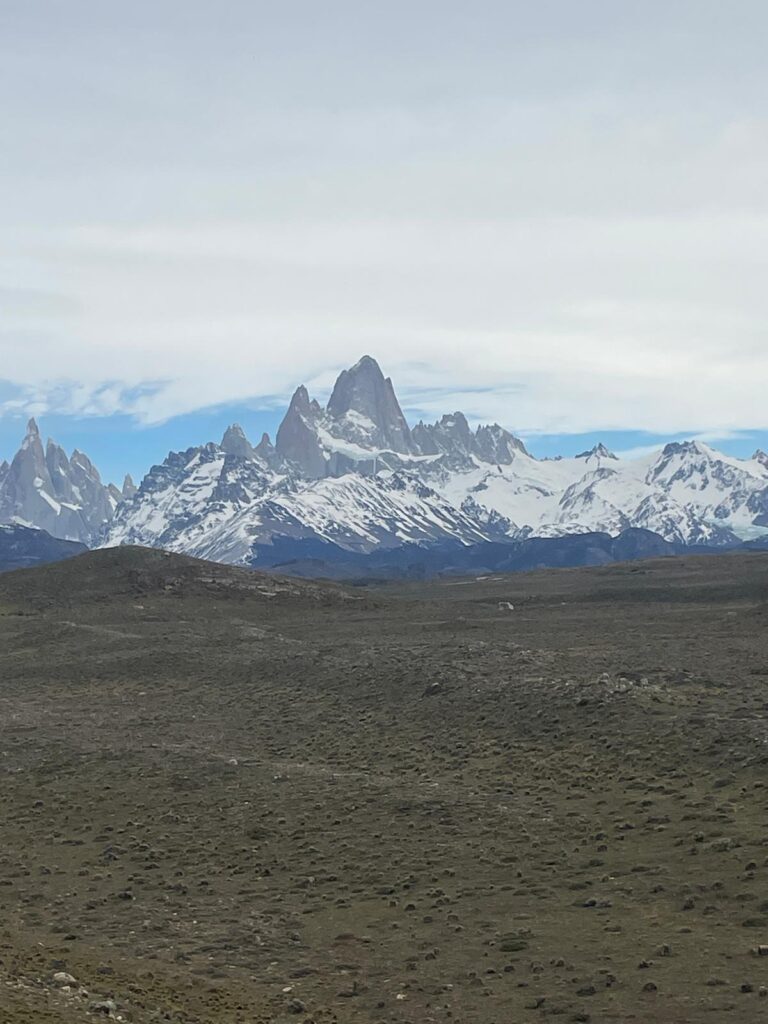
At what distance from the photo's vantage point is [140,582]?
5089 inches

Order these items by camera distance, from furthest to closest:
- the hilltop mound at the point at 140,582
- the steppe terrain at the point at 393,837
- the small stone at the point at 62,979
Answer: the hilltop mound at the point at 140,582, the steppe terrain at the point at 393,837, the small stone at the point at 62,979

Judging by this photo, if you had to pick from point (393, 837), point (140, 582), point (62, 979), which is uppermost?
point (140, 582)

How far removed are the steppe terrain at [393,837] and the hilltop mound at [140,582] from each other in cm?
5317

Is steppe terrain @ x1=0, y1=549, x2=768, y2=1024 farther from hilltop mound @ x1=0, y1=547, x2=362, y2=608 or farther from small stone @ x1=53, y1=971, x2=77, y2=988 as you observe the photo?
hilltop mound @ x1=0, y1=547, x2=362, y2=608

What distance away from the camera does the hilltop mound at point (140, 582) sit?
12525 cm

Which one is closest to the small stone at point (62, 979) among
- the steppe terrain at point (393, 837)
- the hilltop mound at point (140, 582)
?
the steppe terrain at point (393, 837)

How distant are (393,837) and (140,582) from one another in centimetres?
10082

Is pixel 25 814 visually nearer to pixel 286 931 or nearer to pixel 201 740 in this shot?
pixel 201 740

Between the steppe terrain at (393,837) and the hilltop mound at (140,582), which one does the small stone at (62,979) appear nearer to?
the steppe terrain at (393,837)

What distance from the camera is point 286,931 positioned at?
85.1ft

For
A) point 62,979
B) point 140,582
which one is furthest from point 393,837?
point 140,582

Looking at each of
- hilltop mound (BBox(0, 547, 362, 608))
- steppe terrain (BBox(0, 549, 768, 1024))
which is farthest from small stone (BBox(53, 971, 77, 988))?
hilltop mound (BBox(0, 547, 362, 608))

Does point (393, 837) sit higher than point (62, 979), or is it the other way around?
point (62, 979)

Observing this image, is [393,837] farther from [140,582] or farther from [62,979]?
[140,582]
